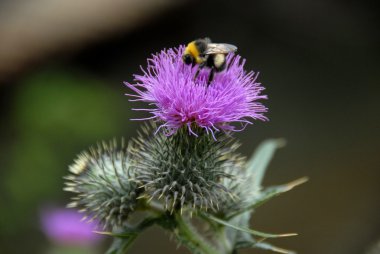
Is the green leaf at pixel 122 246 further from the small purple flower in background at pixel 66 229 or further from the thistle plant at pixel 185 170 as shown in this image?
the small purple flower in background at pixel 66 229

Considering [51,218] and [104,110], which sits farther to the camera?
[104,110]

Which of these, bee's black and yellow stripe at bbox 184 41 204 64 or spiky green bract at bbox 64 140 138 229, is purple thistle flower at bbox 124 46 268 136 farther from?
spiky green bract at bbox 64 140 138 229

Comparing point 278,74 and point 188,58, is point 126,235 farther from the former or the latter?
point 278,74

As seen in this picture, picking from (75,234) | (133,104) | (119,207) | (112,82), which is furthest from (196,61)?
(112,82)

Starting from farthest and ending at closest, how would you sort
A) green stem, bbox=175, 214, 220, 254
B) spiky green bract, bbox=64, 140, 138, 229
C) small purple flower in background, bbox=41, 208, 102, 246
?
small purple flower in background, bbox=41, 208, 102, 246 < spiky green bract, bbox=64, 140, 138, 229 < green stem, bbox=175, 214, 220, 254

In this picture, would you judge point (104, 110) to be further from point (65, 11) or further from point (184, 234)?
point (184, 234)

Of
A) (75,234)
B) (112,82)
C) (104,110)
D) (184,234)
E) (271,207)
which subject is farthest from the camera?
(112,82)

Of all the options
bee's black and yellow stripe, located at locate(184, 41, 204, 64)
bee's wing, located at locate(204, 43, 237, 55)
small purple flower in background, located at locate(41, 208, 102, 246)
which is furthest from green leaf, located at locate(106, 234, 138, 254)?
small purple flower in background, located at locate(41, 208, 102, 246)
